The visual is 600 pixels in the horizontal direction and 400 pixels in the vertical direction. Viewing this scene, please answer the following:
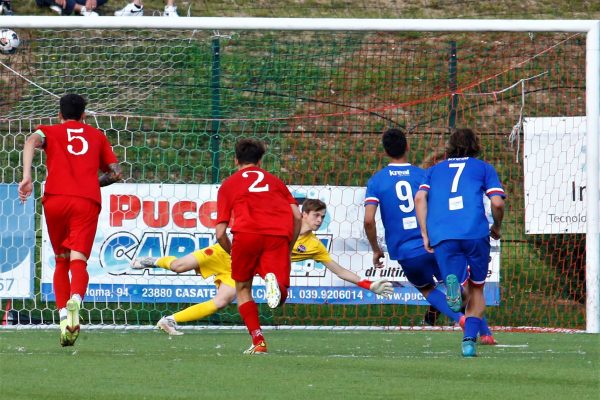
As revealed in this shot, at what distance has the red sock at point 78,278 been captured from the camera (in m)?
8.12

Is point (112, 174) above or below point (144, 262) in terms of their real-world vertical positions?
above

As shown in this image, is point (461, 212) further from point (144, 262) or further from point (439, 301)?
point (144, 262)

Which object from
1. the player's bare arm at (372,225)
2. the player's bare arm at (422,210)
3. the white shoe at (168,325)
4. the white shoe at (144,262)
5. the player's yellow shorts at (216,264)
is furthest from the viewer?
the white shoe at (144,262)

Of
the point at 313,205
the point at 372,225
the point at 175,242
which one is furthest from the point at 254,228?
the point at 175,242

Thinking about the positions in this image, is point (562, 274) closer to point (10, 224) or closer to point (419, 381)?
point (10, 224)

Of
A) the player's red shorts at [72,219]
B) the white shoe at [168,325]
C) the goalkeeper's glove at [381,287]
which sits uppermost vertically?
the player's red shorts at [72,219]

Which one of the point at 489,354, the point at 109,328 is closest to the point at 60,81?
the point at 109,328

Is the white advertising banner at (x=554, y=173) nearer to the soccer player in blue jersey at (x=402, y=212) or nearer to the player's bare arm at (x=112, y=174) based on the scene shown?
the soccer player in blue jersey at (x=402, y=212)

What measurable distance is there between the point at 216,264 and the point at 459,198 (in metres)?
3.03

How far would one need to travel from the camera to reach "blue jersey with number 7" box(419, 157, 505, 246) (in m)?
8.18

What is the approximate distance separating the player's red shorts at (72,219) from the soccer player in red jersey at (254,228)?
3.04 ft

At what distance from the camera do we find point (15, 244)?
1186 centimetres

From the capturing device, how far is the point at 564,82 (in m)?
14.7

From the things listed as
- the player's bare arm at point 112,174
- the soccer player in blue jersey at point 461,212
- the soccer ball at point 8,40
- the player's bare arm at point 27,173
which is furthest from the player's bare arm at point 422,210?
the soccer ball at point 8,40
